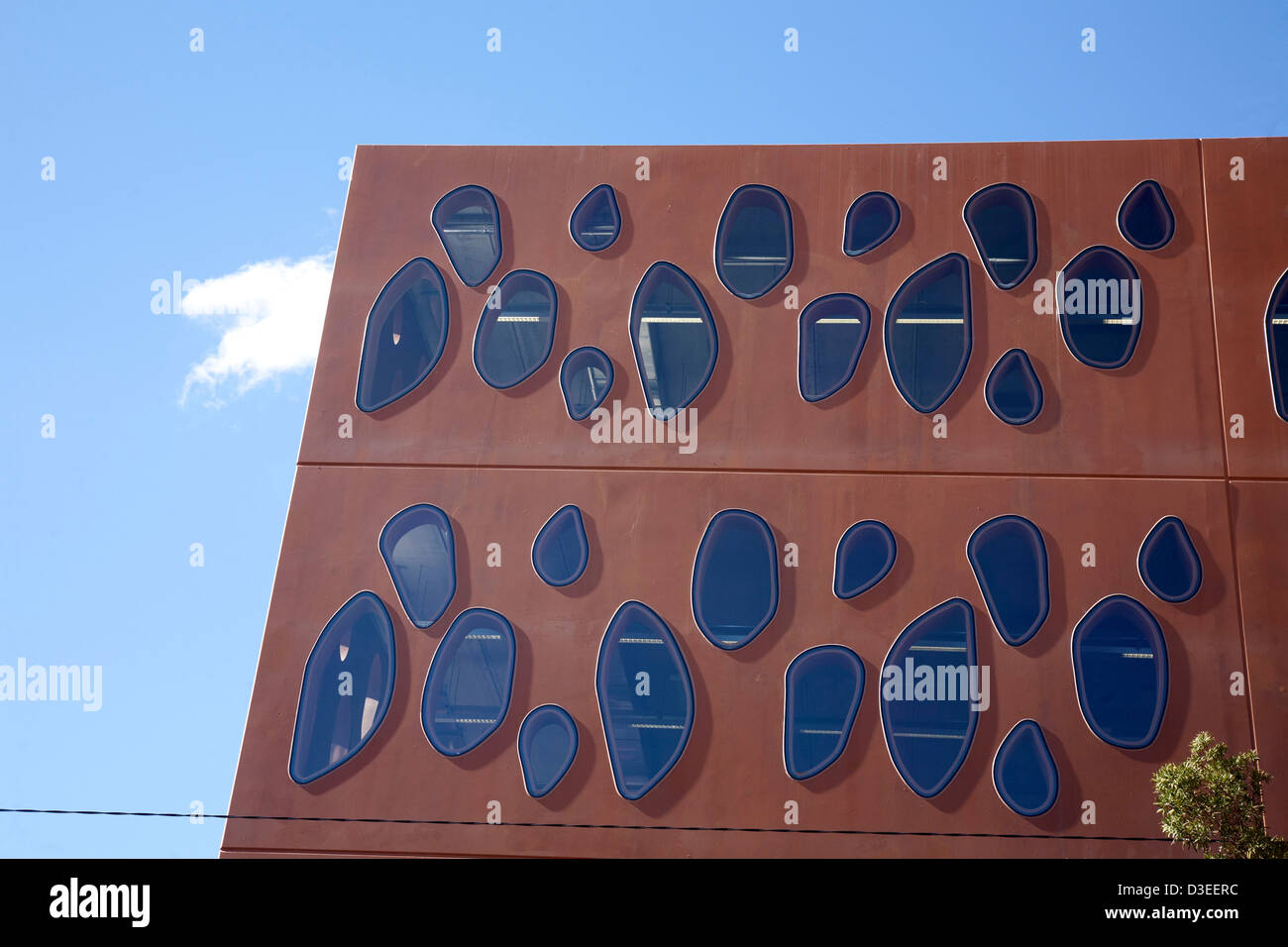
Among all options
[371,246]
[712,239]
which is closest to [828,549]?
[712,239]

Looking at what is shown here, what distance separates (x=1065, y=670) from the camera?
12.8 meters

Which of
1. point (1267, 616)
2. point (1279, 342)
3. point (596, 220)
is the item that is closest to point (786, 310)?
point (596, 220)

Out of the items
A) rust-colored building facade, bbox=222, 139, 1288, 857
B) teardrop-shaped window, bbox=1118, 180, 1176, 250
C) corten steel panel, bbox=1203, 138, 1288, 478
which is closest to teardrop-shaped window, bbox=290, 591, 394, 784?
rust-colored building facade, bbox=222, 139, 1288, 857

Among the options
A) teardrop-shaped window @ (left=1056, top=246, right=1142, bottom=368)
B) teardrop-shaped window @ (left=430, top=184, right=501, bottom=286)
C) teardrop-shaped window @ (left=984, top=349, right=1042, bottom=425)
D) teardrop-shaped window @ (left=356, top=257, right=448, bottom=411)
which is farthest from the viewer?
teardrop-shaped window @ (left=430, top=184, right=501, bottom=286)

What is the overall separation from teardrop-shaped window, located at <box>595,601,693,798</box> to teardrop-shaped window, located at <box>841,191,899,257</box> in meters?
5.12

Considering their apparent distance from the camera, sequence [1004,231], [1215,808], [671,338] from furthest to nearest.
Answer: [1004,231], [671,338], [1215,808]

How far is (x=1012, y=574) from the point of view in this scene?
43.7ft

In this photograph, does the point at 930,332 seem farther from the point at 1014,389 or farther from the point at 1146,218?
the point at 1146,218

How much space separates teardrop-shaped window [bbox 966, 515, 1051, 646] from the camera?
13078 mm

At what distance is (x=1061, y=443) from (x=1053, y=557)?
1.35m

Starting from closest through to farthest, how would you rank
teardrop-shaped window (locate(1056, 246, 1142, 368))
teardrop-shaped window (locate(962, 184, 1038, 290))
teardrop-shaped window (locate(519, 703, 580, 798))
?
1. teardrop-shaped window (locate(519, 703, 580, 798))
2. teardrop-shaped window (locate(1056, 246, 1142, 368))
3. teardrop-shaped window (locate(962, 184, 1038, 290))

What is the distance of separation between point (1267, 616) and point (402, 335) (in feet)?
33.3

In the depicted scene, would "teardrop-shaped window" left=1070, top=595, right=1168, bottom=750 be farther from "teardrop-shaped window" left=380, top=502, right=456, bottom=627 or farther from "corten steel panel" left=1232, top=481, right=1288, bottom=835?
"teardrop-shaped window" left=380, top=502, right=456, bottom=627
